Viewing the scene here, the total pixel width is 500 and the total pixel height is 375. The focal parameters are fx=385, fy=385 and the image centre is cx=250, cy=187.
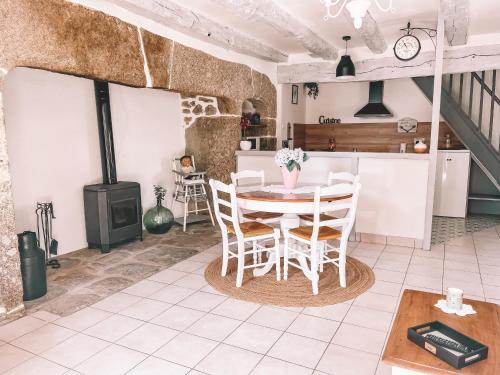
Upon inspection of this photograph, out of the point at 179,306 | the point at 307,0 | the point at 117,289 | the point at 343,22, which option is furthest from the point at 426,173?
the point at 117,289

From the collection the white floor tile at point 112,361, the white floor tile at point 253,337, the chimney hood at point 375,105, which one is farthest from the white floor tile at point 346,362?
the chimney hood at point 375,105

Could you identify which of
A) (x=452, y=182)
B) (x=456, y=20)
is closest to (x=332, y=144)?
(x=452, y=182)

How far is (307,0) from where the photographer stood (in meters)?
3.75

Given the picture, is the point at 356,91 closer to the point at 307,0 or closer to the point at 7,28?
the point at 307,0

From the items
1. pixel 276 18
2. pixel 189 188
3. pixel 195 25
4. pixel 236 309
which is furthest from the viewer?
pixel 189 188

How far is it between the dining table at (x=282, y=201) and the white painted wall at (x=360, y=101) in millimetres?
4331

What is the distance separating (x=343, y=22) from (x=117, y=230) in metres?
3.53

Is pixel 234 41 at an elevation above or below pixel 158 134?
above

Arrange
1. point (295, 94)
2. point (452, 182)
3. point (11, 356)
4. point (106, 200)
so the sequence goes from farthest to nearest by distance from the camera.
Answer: point (295, 94) → point (452, 182) → point (106, 200) → point (11, 356)

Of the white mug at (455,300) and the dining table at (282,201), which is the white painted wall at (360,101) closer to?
the dining table at (282,201)

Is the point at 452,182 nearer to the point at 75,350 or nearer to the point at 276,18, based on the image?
the point at 276,18

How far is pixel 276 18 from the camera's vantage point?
3977 millimetres

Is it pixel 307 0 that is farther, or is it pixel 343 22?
pixel 343 22

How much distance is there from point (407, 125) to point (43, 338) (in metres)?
6.73
